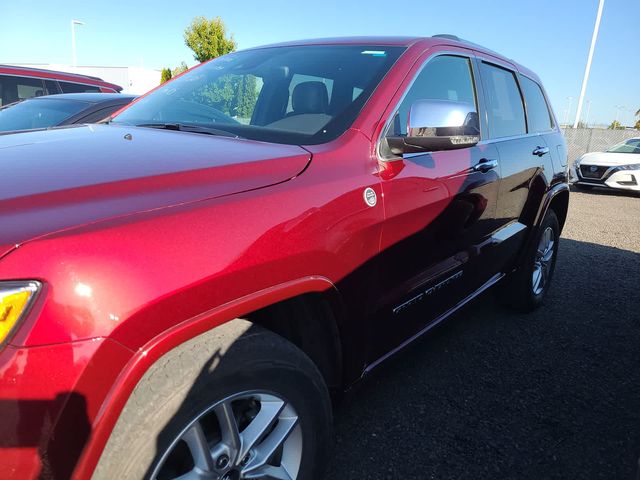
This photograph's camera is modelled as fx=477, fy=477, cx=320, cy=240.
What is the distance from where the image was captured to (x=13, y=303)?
978 millimetres

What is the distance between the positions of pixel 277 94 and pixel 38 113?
3.74 metres

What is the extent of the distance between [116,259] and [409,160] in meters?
1.26

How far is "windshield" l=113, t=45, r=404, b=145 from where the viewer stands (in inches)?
76.2

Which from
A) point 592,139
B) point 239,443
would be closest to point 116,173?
point 239,443

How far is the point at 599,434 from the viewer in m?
2.36

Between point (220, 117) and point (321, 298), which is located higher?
point (220, 117)

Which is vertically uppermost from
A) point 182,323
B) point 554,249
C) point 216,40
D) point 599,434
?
point 216,40

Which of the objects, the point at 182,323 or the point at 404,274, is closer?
the point at 182,323

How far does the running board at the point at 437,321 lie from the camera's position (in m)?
2.01

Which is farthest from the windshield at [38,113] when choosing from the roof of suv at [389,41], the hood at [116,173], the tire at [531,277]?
the tire at [531,277]

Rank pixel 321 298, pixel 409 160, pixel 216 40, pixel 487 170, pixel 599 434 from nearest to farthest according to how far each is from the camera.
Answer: pixel 321 298 < pixel 409 160 < pixel 599 434 < pixel 487 170 < pixel 216 40

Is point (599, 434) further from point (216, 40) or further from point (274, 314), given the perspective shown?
point (216, 40)

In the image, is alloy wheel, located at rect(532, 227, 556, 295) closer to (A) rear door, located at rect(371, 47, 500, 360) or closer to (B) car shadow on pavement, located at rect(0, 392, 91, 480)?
(A) rear door, located at rect(371, 47, 500, 360)

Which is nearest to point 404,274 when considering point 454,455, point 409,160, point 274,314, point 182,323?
point 409,160
